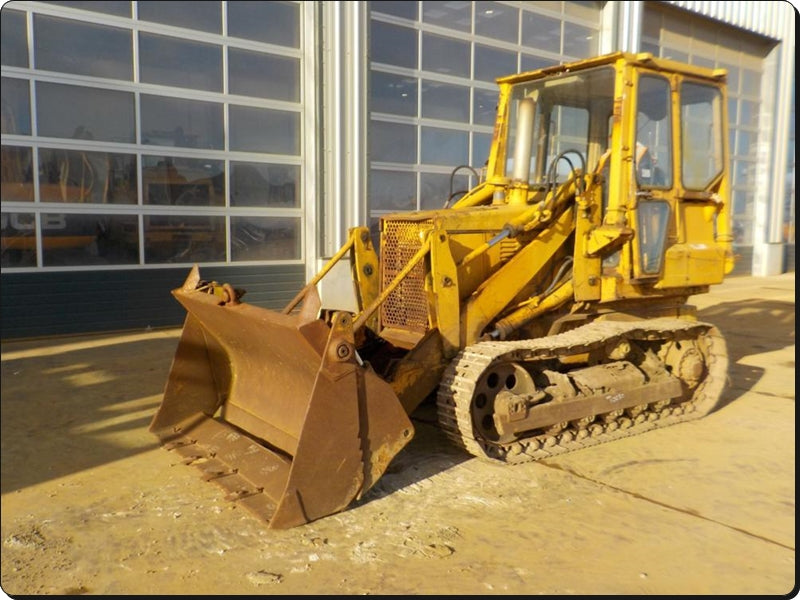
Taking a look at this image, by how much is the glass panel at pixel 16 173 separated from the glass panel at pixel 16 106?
0.83 ft

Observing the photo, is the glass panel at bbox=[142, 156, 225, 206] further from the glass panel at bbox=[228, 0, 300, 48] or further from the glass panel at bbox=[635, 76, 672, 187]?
the glass panel at bbox=[635, 76, 672, 187]

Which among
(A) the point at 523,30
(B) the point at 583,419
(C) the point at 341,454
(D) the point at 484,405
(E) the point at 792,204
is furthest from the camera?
(E) the point at 792,204

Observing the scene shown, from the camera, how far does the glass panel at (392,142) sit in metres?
11.9

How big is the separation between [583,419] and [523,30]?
10.4 meters

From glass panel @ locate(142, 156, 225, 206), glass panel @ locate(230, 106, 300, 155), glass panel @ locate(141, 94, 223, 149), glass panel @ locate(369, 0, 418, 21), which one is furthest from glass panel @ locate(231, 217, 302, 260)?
glass panel @ locate(369, 0, 418, 21)

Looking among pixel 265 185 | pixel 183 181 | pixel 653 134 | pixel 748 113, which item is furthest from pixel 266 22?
pixel 748 113

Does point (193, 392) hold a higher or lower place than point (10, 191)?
lower

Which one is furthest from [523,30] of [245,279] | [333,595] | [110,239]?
[333,595]

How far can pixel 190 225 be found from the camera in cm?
1052

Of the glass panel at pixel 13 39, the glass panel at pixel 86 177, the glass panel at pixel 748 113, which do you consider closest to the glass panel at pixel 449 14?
the glass panel at pixel 86 177

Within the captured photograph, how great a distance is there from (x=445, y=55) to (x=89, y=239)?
6697 millimetres

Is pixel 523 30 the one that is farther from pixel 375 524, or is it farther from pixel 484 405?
pixel 375 524

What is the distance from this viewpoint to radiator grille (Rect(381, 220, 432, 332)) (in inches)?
212

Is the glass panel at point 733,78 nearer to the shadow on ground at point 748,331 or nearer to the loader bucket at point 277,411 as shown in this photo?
the shadow on ground at point 748,331
